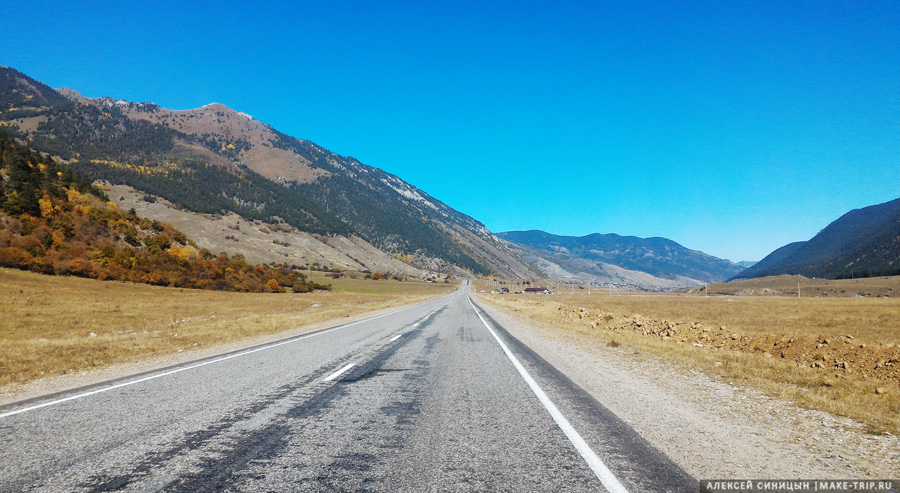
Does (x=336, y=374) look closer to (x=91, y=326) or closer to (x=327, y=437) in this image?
(x=327, y=437)

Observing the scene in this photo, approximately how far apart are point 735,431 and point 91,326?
28111 mm

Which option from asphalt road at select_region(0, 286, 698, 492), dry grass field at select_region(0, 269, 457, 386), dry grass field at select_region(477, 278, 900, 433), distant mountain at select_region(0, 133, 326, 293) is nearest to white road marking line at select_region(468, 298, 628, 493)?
asphalt road at select_region(0, 286, 698, 492)

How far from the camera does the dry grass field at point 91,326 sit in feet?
35.4

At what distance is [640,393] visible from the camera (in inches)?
284

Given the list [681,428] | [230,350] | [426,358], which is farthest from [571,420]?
[230,350]

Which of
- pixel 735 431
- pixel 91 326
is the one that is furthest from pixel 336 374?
pixel 91 326

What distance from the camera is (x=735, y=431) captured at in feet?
16.9

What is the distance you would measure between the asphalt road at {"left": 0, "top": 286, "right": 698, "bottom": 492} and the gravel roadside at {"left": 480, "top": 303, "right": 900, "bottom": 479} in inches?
16.3

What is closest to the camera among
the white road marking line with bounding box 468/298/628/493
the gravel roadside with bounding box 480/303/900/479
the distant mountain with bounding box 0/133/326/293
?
the white road marking line with bounding box 468/298/628/493

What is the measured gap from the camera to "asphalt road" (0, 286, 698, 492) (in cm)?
367

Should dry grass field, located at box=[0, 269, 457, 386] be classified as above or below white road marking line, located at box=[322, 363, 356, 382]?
below

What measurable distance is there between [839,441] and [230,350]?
1419cm

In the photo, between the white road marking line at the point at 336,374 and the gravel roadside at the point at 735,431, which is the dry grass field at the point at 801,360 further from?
the white road marking line at the point at 336,374

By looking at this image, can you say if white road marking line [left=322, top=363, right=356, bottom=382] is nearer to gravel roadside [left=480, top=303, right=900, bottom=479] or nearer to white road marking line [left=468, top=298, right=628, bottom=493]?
white road marking line [left=468, top=298, right=628, bottom=493]
